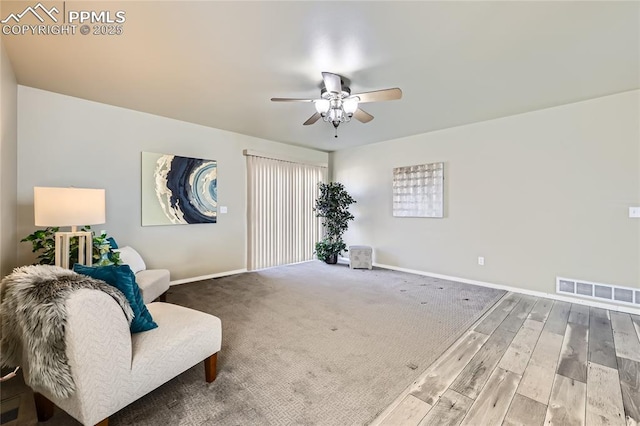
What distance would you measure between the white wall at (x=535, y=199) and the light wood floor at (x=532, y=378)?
865 millimetres

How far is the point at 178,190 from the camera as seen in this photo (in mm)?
4109

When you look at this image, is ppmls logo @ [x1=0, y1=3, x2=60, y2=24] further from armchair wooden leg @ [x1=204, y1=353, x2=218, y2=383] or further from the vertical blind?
the vertical blind

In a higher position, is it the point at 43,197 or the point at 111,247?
the point at 43,197

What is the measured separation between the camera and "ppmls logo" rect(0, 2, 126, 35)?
6.14 feet

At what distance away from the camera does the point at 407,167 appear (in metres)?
4.94

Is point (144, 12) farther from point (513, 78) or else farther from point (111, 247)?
point (513, 78)

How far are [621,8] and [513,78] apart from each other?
93 centimetres

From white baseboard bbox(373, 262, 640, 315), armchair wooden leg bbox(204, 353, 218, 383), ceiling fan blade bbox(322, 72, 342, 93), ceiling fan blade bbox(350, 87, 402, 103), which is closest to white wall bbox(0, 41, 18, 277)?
armchair wooden leg bbox(204, 353, 218, 383)

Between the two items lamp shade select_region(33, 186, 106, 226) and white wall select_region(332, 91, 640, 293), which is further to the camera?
white wall select_region(332, 91, 640, 293)

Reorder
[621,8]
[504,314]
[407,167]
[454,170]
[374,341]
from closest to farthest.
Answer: [621,8], [374,341], [504,314], [454,170], [407,167]

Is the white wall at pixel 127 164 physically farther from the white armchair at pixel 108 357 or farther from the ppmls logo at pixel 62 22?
the white armchair at pixel 108 357

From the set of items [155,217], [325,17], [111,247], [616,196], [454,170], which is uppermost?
[325,17]

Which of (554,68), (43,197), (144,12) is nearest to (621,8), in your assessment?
(554,68)

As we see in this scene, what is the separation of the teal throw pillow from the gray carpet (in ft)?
1.62
